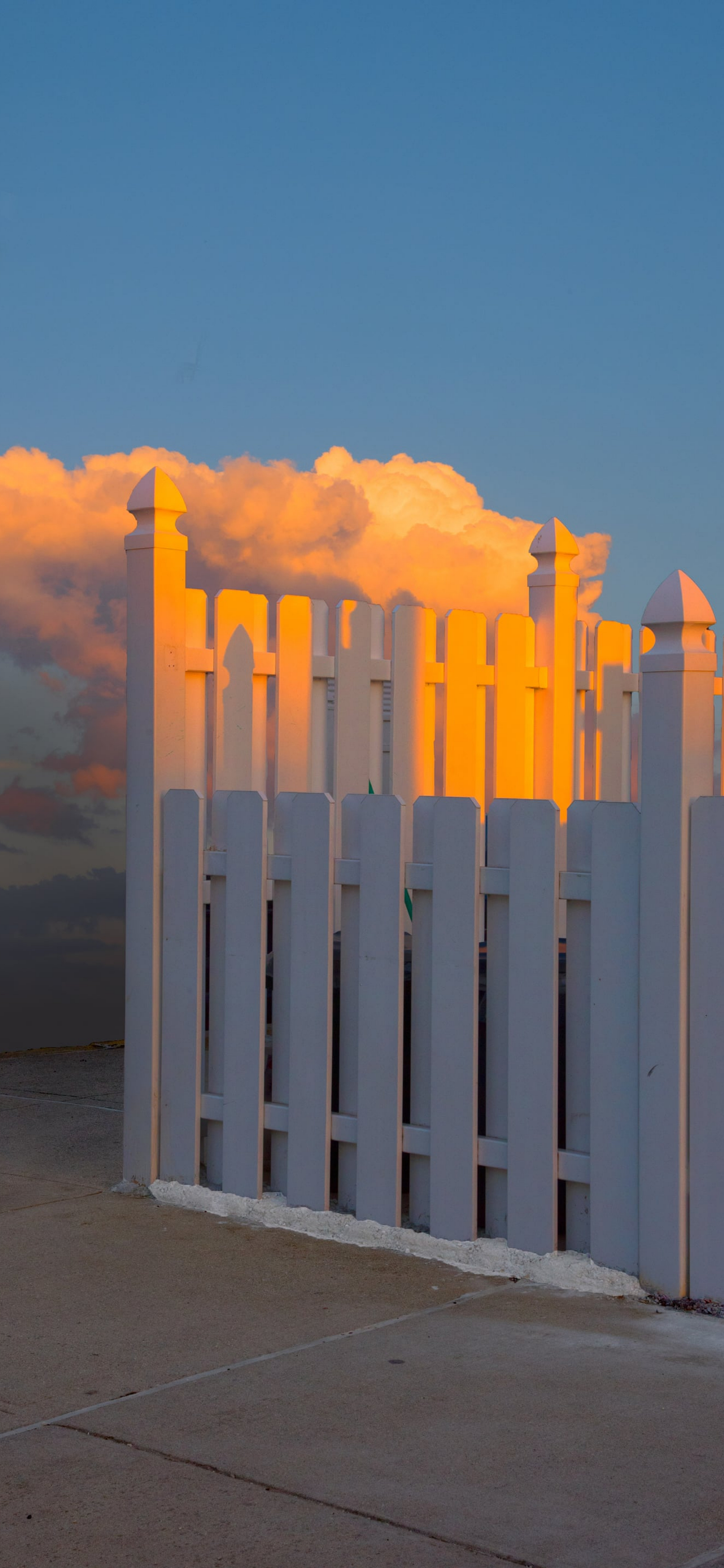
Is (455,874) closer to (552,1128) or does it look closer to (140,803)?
(552,1128)

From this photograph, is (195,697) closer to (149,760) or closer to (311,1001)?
(149,760)

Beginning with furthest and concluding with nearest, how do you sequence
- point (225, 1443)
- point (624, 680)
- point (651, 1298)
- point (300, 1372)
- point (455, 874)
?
point (624, 680) < point (455, 874) < point (651, 1298) < point (300, 1372) < point (225, 1443)

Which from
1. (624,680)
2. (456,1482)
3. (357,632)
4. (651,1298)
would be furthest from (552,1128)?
(624,680)

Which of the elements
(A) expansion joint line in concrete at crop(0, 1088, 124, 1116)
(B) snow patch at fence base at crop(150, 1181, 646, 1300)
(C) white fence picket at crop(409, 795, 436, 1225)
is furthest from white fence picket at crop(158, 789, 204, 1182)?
(A) expansion joint line in concrete at crop(0, 1088, 124, 1116)

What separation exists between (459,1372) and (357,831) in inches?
74.6

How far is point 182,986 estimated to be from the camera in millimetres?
5402

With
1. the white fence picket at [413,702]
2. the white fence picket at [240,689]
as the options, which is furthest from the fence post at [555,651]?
the white fence picket at [240,689]

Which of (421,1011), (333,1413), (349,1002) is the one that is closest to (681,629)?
(421,1011)

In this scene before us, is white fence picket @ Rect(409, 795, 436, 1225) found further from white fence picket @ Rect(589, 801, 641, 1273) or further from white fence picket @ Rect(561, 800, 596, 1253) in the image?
white fence picket @ Rect(589, 801, 641, 1273)

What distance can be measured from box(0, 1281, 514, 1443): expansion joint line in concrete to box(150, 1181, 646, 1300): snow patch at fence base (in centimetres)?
16

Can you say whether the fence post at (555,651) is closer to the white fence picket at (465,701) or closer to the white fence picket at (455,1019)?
the white fence picket at (465,701)

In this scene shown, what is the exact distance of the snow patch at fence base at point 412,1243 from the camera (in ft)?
14.4

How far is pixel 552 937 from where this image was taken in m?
4.47

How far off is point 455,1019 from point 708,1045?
843 millimetres
